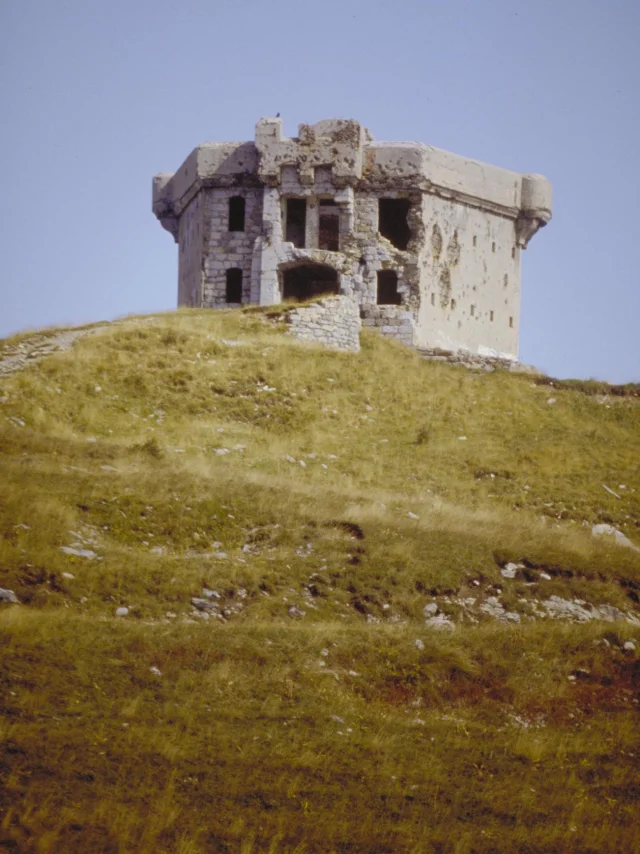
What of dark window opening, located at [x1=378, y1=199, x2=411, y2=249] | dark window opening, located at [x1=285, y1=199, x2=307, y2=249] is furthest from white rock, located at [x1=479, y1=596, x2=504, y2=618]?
dark window opening, located at [x1=378, y1=199, x2=411, y2=249]

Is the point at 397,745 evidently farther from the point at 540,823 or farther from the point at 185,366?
the point at 185,366

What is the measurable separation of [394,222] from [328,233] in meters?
2.39

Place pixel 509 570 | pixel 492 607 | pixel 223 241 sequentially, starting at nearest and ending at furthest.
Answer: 1. pixel 492 607
2. pixel 509 570
3. pixel 223 241

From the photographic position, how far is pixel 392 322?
3625cm

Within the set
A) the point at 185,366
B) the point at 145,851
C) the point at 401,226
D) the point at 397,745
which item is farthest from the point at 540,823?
the point at 401,226

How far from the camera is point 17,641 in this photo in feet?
40.5

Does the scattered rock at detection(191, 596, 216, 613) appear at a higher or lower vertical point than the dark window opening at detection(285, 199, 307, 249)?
lower

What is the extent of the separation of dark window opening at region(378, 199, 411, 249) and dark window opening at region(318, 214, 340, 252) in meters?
1.67

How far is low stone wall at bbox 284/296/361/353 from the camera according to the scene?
107 feet

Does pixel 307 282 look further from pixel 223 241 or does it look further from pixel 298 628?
pixel 298 628

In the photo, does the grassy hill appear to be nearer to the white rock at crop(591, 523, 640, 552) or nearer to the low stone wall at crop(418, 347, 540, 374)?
the white rock at crop(591, 523, 640, 552)

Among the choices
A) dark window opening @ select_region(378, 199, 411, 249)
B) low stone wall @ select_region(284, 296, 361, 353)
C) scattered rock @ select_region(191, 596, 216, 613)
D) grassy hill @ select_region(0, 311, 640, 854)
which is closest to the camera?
grassy hill @ select_region(0, 311, 640, 854)

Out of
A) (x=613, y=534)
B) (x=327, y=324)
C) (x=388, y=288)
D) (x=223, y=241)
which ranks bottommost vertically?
Answer: (x=613, y=534)

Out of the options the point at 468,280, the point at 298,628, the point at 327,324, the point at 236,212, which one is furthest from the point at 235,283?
the point at 298,628
